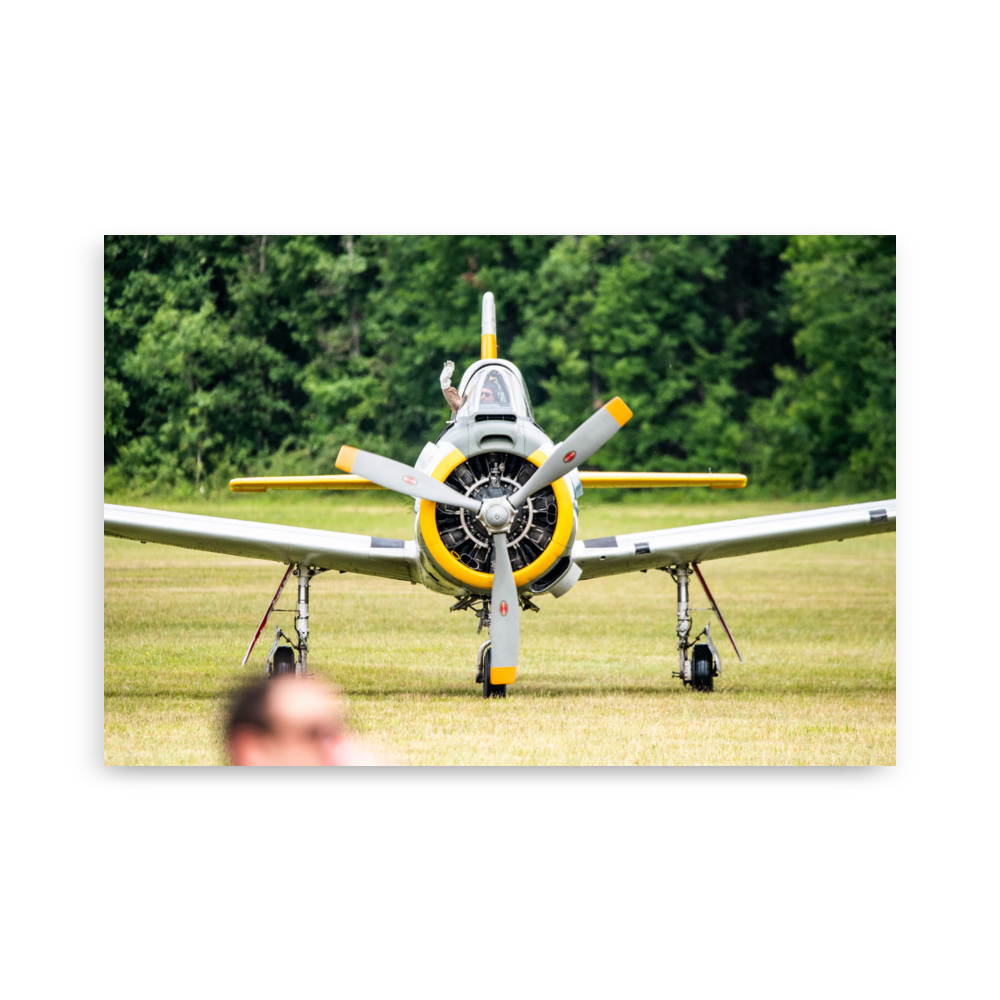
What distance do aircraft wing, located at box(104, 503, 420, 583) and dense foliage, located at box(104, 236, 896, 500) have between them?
82.7 feet

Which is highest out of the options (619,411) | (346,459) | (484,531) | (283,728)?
(619,411)

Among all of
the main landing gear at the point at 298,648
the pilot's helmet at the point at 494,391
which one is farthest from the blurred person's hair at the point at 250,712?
the pilot's helmet at the point at 494,391

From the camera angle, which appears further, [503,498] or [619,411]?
[503,498]

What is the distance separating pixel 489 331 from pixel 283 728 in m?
5.43

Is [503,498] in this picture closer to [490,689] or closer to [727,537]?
[490,689]

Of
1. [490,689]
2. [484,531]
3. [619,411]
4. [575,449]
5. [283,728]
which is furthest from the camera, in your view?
[490,689]

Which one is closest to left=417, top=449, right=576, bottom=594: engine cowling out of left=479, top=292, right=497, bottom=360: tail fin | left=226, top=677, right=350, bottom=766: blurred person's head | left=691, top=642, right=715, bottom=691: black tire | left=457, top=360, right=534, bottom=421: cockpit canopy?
left=457, top=360, right=534, bottom=421: cockpit canopy

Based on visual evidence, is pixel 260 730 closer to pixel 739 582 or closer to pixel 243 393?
pixel 739 582

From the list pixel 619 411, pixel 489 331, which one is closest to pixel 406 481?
pixel 619 411

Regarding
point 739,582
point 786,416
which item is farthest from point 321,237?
point 739,582

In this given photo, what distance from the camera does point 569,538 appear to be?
12.1 m

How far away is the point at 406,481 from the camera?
11695 millimetres

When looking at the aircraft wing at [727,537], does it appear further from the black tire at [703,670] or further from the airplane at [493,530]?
the black tire at [703,670]

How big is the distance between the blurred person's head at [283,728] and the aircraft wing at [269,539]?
4.70 ft
